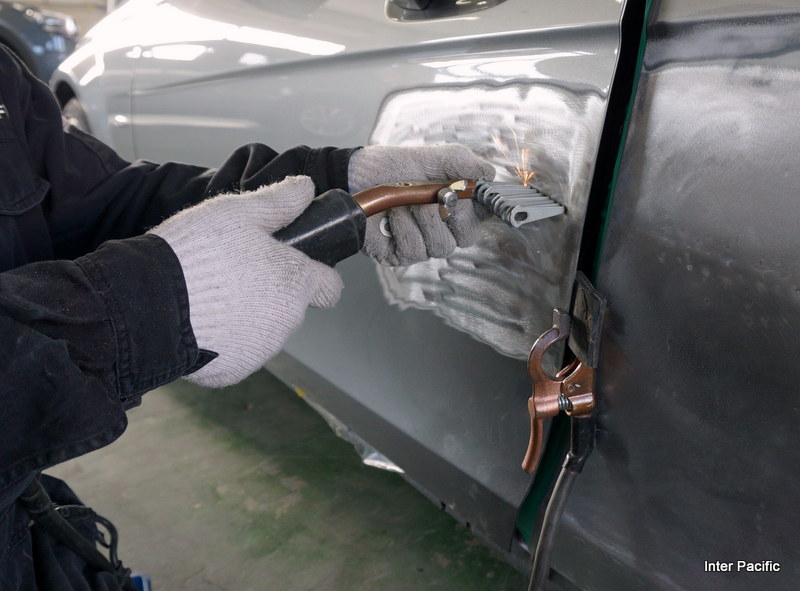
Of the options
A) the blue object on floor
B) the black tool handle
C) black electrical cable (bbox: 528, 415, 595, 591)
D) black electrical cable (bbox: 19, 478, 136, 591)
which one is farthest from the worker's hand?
the blue object on floor

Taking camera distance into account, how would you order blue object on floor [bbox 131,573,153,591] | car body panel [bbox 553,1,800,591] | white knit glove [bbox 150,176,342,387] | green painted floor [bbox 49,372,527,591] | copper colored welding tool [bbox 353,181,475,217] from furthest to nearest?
green painted floor [bbox 49,372,527,591], blue object on floor [bbox 131,573,153,591], copper colored welding tool [bbox 353,181,475,217], white knit glove [bbox 150,176,342,387], car body panel [bbox 553,1,800,591]

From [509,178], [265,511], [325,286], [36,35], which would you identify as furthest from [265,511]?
[36,35]

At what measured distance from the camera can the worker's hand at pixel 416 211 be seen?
2.95ft

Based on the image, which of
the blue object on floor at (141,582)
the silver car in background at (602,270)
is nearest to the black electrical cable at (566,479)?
the silver car in background at (602,270)

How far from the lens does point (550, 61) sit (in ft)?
2.54

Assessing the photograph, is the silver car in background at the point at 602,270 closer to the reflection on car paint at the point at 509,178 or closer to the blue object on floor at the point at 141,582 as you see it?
the reflection on car paint at the point at 509,178

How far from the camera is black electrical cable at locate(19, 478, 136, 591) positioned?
0.91m

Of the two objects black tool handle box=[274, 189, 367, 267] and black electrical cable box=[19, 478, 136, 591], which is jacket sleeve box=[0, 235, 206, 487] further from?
black electrical cable box=[19, 478, 136, 591]

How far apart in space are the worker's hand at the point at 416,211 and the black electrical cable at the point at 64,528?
596mm

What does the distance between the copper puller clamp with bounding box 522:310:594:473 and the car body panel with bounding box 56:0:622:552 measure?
0.13ft

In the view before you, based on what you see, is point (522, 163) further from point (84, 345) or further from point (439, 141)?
point (84, 345)

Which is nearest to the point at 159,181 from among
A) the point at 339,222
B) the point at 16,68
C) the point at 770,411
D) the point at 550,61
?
the point at 16,68

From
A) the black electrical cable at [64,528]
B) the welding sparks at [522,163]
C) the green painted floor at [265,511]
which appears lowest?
the green painted floor at [265,511]

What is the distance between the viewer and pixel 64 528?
3.14ft
